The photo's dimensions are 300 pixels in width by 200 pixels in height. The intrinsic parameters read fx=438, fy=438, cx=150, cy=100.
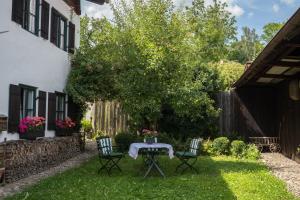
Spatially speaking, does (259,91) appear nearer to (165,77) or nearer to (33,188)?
(165,77)

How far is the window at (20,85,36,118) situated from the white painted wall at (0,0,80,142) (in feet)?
0.62

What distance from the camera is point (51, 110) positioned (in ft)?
43.3

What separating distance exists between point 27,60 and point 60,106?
12.0 ft

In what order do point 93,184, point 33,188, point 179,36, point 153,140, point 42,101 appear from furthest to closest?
point 179,36 → point 42,101 → point 153,140 → point 93,184 → point 33,188

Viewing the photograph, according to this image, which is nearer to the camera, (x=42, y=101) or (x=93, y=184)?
(x=93, y=184)

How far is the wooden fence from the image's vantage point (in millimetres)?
19217

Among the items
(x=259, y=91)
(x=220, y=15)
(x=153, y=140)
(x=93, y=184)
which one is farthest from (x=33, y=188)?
(x=220, y=15)

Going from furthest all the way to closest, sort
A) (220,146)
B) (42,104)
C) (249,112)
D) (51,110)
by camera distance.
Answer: (249,112)
(220,146)
(51,110)
(42,104)

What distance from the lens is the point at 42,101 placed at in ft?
40.2

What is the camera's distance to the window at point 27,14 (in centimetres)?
1012

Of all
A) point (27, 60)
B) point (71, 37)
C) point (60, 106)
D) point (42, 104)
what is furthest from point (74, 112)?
point (27, 60)

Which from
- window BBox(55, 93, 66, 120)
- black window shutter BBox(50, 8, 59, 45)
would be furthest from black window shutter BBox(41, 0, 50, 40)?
window BBox(55, 93, 66, 120)

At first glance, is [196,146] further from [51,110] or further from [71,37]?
[71,37]

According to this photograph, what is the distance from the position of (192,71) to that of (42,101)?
6278 mm
